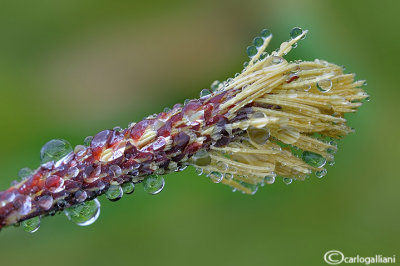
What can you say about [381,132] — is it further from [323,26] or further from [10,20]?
[10,20]

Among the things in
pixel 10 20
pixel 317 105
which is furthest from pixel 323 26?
pixel 317 105

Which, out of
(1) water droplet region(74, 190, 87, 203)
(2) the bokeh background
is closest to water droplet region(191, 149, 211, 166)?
(1) water droplet region(74, 190, 87, 203)

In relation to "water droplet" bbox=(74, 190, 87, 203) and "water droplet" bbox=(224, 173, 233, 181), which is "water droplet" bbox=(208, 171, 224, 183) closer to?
"water droplet" bbox=(224, 173, 233, 181)

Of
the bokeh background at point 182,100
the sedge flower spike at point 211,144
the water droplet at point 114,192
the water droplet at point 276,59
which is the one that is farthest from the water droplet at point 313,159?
the bokeh background at point 182,100

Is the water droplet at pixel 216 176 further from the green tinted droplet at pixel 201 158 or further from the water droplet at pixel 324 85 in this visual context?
the water droplet at pixel 324 85

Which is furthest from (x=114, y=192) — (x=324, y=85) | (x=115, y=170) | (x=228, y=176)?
(x=324, y=85)

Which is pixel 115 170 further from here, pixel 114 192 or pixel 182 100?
pixel 182 100
